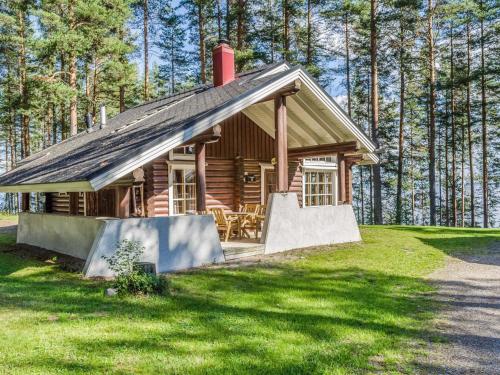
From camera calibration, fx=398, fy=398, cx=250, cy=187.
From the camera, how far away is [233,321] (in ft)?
14.7

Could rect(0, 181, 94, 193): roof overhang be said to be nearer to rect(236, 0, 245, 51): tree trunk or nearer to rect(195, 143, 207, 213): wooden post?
rect(195, 143, 207, 213): wooden post

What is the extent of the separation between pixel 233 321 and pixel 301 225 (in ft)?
17.1

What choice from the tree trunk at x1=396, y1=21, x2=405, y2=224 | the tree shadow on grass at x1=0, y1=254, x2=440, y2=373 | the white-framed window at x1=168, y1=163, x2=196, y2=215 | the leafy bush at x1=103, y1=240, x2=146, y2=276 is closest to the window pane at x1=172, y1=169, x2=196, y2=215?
the white-framed window at x1=168, y1=163, x2=196, y2=215

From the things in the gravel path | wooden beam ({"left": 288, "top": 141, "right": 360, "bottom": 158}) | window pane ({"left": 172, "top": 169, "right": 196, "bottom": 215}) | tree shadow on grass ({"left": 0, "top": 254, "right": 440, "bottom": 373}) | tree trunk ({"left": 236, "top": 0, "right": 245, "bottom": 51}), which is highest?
tree trunk ({"left": 236, "top": 0, "right": 245, "bottom": 51})

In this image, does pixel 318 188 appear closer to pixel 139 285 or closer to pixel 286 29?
pixel 286 29

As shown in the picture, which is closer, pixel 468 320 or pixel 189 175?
pixel 468 320

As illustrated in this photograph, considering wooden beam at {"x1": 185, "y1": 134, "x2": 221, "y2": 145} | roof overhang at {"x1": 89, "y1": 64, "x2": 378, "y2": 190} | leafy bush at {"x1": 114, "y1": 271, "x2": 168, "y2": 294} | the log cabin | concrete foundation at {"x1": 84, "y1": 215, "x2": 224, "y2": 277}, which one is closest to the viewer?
leafy bush at {"x1": 114, "y1": 271, "x2": 168, "y2": 294}

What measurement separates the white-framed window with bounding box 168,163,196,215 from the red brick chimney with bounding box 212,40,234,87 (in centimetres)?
261

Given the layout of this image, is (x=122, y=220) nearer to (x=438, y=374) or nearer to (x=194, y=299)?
(x=194, y=299)

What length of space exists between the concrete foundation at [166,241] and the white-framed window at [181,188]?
10.4ft

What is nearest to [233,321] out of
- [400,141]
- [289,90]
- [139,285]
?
[139,285]

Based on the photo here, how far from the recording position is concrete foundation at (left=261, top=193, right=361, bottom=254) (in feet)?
28.8

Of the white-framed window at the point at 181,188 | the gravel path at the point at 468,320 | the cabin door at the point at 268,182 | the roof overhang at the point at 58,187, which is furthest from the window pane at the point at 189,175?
the gravel path at the point at 468,320

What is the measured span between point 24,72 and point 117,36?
19.8 ft
